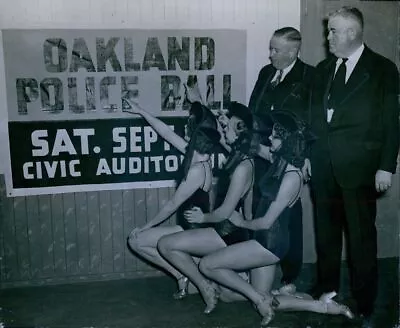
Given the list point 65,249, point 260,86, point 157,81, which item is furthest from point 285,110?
point 65,249

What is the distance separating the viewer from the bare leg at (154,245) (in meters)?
3.99

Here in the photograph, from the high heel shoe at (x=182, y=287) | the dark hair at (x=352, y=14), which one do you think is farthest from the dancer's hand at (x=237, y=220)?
the dark hair at (x=352, y=14)

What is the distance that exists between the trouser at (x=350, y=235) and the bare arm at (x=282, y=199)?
0.26 meters

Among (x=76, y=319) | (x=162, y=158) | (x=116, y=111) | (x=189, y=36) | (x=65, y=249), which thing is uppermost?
(x=189, y=36)

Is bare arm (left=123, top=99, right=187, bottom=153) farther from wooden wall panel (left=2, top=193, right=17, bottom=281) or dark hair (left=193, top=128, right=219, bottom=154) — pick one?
wooden wall panel (left=2, top=193, right=17, bottom=281)

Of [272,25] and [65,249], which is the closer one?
[272,25]

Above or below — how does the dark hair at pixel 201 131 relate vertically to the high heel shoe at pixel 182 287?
above

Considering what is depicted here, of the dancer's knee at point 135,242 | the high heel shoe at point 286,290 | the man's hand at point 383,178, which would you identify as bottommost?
the high heel shoe at point 286,290

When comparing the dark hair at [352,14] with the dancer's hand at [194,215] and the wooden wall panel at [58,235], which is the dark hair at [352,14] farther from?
the wooden wall panel at [58,235]

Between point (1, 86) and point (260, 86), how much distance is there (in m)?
1.64

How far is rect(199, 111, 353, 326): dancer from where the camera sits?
3764 mm

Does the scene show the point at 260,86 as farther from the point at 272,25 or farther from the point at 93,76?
A: the point at 93,76

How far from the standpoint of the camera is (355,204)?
379 cm

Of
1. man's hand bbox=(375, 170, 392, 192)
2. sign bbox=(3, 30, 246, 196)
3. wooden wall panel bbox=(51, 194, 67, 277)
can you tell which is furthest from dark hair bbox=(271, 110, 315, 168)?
wooden wall panel bbox=(51, 194, 67, 277)
